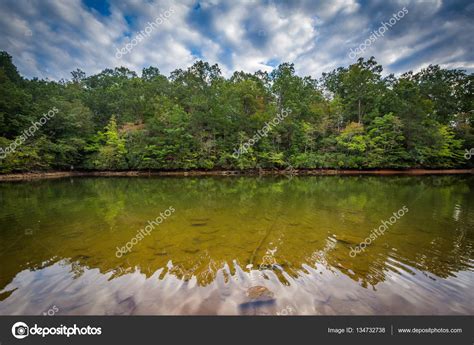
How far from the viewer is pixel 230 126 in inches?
1174

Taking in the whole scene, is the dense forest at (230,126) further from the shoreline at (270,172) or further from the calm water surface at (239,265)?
the calm water surface at (239,265)

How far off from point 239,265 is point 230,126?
26.9 metres

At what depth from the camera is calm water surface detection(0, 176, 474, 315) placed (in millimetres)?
2938

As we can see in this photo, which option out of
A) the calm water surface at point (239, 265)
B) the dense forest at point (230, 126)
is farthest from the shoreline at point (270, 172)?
the calm water surface at point (239, 265)

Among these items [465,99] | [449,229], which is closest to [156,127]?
[449,229]

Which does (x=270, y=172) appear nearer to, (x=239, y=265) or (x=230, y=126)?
(x=230, y=126)

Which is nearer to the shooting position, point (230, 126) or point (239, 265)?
point (239, 265)

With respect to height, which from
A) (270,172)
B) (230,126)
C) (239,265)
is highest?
(230,126)

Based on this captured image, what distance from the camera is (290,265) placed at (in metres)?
4.05

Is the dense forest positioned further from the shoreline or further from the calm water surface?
the calm water surface

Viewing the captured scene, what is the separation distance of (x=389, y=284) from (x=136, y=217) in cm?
719

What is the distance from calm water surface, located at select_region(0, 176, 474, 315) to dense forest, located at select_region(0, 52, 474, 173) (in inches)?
805

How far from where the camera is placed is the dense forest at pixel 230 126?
2722cm

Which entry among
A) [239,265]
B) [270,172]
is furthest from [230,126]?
[239,265]
